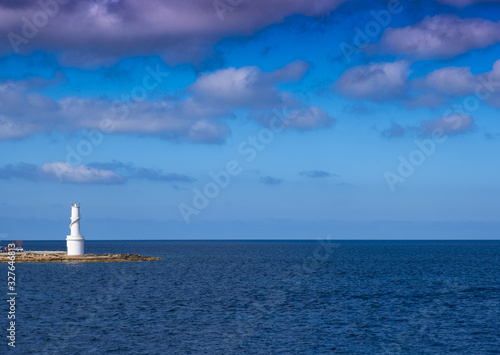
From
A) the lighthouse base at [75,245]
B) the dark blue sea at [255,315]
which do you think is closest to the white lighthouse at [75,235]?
the lighthouse base at [75,245]

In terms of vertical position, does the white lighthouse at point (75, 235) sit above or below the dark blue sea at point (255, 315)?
above

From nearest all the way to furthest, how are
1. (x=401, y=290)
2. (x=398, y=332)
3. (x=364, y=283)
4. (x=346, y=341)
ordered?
(x=346, y=341) → (x=398, y=332) → (x=401, y=290) → (x=364, y=283)

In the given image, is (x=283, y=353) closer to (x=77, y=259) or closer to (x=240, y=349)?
(x=240, y=349)

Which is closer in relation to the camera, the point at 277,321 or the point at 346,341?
the point at 346,341

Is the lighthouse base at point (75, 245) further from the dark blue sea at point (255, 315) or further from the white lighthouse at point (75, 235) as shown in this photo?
the dark blue sea at point (255, 315)

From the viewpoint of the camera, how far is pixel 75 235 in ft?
362

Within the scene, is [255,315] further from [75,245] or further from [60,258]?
[60,258]

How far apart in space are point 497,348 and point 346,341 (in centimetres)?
1070

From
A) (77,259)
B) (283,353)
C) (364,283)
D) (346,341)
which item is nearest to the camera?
(283,353)

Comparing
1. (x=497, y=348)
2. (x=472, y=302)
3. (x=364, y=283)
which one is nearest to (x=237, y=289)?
(x=364, y=283)

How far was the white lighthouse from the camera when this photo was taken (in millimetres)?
107438

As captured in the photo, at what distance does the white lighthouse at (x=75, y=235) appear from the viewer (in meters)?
107

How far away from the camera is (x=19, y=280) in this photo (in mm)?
82500

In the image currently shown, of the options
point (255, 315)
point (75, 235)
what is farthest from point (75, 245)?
point (255, 315)
